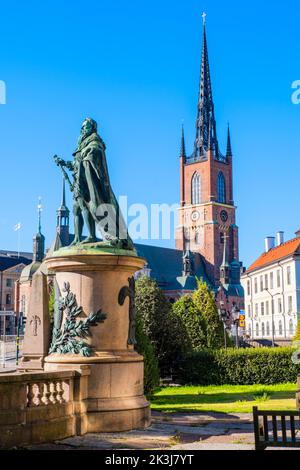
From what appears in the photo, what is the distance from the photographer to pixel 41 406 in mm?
10289

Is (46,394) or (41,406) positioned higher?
(46,394)

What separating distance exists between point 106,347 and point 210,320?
1696 inches

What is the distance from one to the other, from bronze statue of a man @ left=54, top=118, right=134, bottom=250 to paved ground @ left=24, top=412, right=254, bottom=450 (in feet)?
11.3

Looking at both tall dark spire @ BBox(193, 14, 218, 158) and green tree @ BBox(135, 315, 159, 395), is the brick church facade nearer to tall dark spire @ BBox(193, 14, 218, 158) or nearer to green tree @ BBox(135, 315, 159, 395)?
tall dark spire @ BBox(193, 14, 218, 158)

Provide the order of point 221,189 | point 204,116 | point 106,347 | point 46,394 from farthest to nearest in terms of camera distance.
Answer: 1. point 204,116
2. point 221,189
3. point 106,347
4. point 46,394

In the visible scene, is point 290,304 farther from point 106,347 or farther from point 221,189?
point 221,189

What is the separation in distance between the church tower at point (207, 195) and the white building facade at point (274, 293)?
2079 inches

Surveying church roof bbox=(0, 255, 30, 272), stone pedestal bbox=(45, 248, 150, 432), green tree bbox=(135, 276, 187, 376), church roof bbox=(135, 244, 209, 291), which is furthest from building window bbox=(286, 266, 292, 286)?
church roof bbox=(0, 255, 30, 272)

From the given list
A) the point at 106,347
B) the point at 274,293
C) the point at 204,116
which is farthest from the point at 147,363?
the point at 204,116

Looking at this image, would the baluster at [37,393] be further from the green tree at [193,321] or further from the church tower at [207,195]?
the church tower at [207,195]

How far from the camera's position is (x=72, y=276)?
477 inches

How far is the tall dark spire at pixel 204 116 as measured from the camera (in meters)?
141
